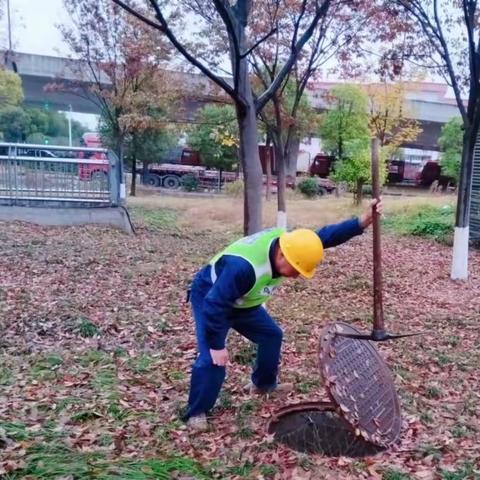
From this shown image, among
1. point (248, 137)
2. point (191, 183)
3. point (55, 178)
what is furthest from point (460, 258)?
point (191, 183)

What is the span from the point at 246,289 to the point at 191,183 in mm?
21664

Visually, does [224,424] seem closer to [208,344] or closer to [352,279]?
[208,344]

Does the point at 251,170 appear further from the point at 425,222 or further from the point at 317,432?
the point at 425,222

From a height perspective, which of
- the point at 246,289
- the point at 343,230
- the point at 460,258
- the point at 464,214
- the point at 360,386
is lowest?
the point at 360,386

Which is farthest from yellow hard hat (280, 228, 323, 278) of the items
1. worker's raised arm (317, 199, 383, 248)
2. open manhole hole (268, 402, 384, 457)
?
open manhole hole (268, 402, 384, 457)

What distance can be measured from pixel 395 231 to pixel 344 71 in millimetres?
3785

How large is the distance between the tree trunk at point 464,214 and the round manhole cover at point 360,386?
470 centimetres

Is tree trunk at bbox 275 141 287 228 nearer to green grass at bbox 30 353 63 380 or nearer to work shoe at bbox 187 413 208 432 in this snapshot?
green grass at bbox 30 353 63 380

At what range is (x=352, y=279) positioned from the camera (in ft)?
24.2

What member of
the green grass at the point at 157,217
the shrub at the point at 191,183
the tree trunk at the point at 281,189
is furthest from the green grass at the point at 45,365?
the shrub at the point at 191,183

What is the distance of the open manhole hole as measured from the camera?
10.5 feet

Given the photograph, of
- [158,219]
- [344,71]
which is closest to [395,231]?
[344,71]

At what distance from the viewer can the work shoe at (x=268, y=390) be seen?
12.3 feet

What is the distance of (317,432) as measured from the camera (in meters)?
3.45
